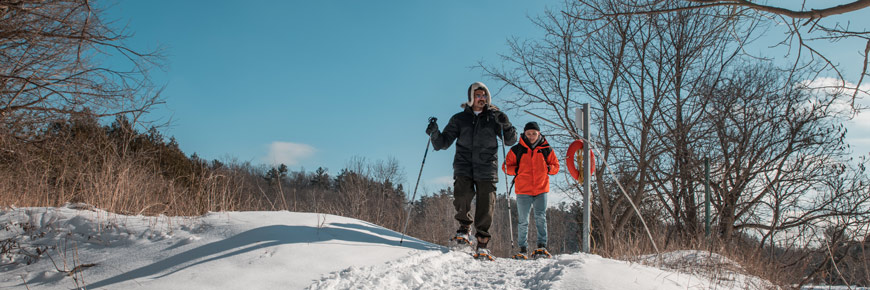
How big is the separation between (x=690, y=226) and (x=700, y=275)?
8.53 m

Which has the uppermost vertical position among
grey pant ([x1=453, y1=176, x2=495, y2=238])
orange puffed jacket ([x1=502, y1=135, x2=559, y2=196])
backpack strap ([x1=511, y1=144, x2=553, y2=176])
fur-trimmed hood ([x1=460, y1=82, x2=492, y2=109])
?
fur-trimmed hood ([x1=460, y1=82, x2=492, y2=109])

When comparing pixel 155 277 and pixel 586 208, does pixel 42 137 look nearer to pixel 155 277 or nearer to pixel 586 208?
pixel 155 277

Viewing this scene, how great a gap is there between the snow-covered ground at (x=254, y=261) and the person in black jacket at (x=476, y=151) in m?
0.54

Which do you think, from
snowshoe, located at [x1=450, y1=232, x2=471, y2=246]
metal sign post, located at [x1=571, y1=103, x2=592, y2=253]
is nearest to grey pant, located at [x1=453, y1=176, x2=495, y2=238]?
snowshoe, located at [x1=450, y1=232, x2=471, y2=246]

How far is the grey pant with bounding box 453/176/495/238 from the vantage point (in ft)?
17.9

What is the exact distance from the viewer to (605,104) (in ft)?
42.5

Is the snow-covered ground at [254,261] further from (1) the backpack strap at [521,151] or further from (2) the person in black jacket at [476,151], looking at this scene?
(1) the backpack strap at [521,151]

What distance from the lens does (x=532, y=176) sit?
583cm

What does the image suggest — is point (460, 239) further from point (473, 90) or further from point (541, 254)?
point (473, 90)

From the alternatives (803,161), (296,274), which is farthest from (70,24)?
(803,161)

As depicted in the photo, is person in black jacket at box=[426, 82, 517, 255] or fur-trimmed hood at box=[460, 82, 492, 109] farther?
fur-trimmed hood at box=[460, 82, 492, 109]

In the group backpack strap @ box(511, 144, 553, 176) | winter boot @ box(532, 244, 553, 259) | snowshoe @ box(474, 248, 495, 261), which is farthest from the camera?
backpack strap @ box(511, 144, 553, 176)

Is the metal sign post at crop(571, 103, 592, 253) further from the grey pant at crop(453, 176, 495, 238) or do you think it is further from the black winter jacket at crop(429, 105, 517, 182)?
the grey pant at crop(453, 176, 495, 238)

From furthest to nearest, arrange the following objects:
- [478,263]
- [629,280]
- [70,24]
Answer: [70,24], [478,263], [629,280]
